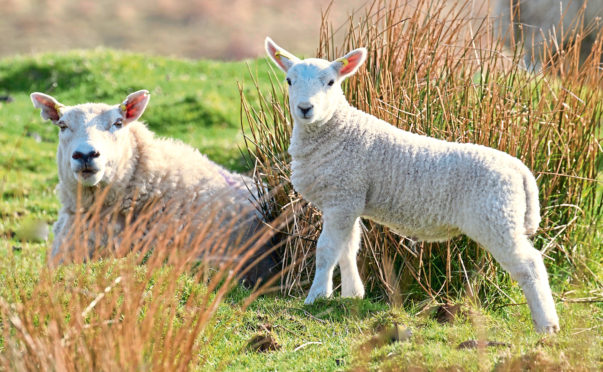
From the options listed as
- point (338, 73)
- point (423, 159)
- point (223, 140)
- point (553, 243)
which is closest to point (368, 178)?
point (423, 159)

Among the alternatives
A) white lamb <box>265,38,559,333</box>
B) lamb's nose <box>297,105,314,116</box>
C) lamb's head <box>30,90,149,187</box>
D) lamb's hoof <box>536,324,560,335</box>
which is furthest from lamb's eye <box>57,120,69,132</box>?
lamb's hoof <box>536,324,560,335</box>

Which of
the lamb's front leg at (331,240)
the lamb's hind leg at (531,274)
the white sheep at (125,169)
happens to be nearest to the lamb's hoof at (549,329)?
the lamb's hind leg at (531,274)

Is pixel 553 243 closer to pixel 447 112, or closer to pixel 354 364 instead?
pixel 447 112

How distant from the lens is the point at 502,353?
12.5 feet

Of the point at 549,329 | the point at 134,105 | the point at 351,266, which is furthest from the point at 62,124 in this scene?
the point at 549,329

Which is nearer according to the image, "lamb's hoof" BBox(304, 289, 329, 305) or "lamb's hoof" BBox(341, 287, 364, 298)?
"lamb's hoof" BBox(304, 289, 329, 305)

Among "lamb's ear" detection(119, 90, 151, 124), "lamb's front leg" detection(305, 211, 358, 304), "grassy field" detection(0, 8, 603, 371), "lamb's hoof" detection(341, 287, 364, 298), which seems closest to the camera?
"grassy field" detection(0, 8, 603, 371)

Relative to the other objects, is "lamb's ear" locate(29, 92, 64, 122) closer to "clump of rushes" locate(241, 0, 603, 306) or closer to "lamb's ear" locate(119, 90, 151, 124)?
"lamb's ear" locate(119, 90, 151, 124)

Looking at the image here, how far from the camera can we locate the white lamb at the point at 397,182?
4336mm

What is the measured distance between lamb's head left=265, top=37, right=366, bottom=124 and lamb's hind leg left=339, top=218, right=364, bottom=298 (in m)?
0.84

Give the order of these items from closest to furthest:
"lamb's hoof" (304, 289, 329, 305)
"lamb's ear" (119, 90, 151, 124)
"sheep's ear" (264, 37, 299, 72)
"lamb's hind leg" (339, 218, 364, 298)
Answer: "sheep's ear" (264, 37, 299, 72) → "lamb's hoof" (304, 289, 329, 305) → "lamb's hind leg" (339, 218, 364, 298) → "lamb's ear" (119, 90, 151, 124)

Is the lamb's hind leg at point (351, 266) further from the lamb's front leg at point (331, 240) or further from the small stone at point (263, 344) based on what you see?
the small stone at point (263, 344)

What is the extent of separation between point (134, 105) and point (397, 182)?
9.10 ft

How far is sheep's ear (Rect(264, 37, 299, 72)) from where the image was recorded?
15.3ft
